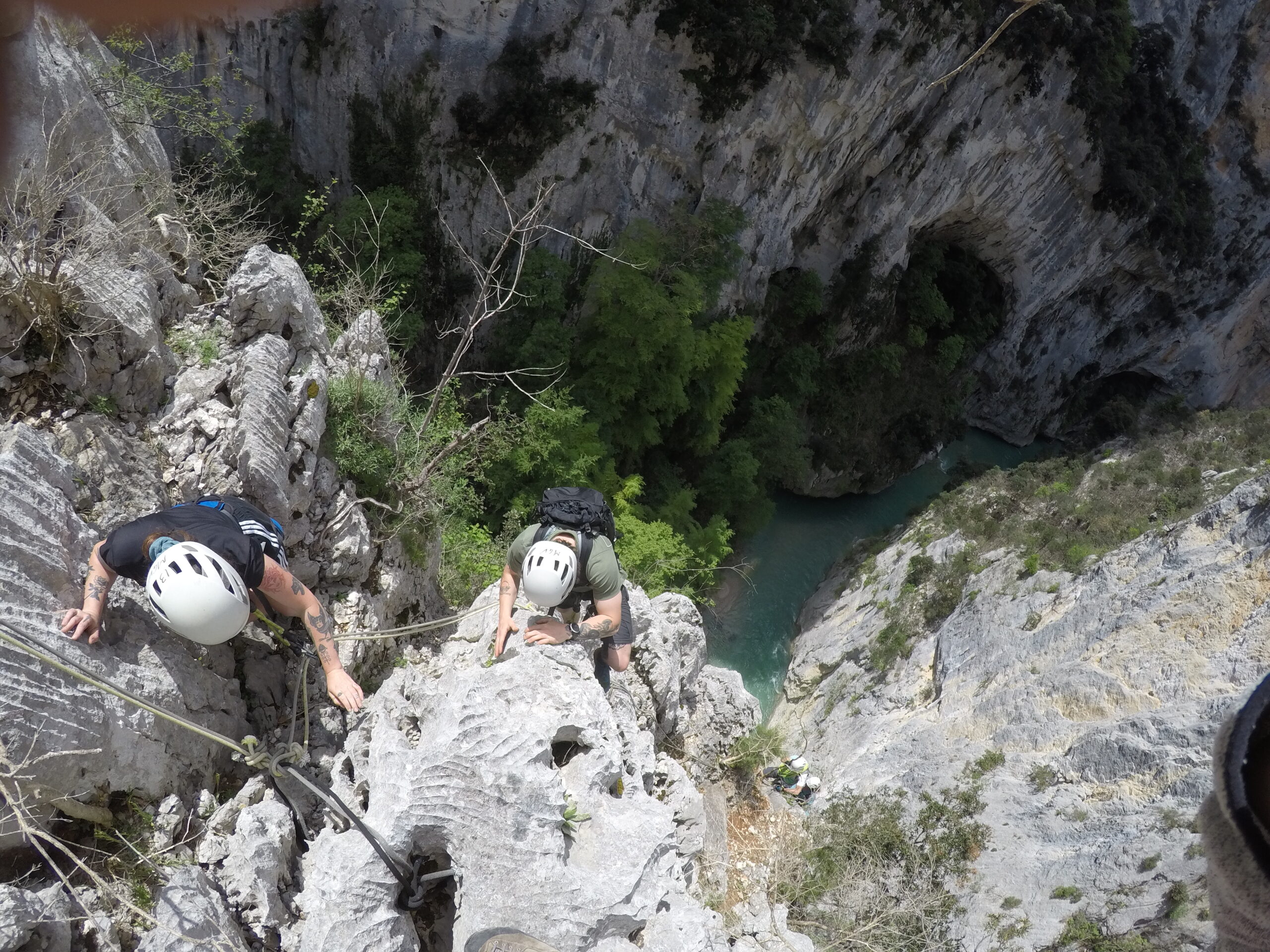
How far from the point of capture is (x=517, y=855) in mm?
3660

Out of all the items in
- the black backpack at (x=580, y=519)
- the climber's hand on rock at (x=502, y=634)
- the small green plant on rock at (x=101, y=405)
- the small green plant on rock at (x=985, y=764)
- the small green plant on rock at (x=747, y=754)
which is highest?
the small green plant on rock at (x=101, y=405)

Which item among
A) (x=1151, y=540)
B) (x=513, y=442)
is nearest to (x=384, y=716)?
(x=513, y=442)

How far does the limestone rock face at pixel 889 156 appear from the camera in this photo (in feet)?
42.5

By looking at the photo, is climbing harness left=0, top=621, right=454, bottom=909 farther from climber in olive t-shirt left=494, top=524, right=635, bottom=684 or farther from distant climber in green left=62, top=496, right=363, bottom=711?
climber in olive t-shirt left=494, top=524, right=635, bottom=684

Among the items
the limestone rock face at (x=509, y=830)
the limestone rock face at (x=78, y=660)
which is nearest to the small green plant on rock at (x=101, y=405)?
the limestone rock face at (x=78, y=660)

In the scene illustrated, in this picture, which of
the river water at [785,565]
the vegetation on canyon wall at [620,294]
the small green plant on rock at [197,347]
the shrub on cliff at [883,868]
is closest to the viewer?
the small green plant on rock at [197,347]

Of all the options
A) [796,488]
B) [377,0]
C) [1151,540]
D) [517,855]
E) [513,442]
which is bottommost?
[517,855]

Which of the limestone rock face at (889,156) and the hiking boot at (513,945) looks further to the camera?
the limestone rock face at (889,156)

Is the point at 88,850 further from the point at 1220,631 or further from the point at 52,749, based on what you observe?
the point at 1220,631

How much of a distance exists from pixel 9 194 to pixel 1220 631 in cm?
1158

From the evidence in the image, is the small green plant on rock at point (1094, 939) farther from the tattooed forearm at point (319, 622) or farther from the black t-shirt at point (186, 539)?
the black t-shirt at point (186, 539)

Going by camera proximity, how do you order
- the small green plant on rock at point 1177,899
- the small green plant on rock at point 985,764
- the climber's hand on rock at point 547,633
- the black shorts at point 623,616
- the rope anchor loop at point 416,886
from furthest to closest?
the small green plant on rock at point 985,764, the small green plant on rock at point 1177,899, the black shorts at point 623,616, the climber's hand on rock at point 547,633, the rope anchor loop at point 416,886

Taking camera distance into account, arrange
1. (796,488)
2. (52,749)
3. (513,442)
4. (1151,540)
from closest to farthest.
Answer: (52,749), (1151,540), (513,442), (796,488)

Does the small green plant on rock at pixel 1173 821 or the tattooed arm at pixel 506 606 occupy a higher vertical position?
the tattooed arm at pixel 506 606
